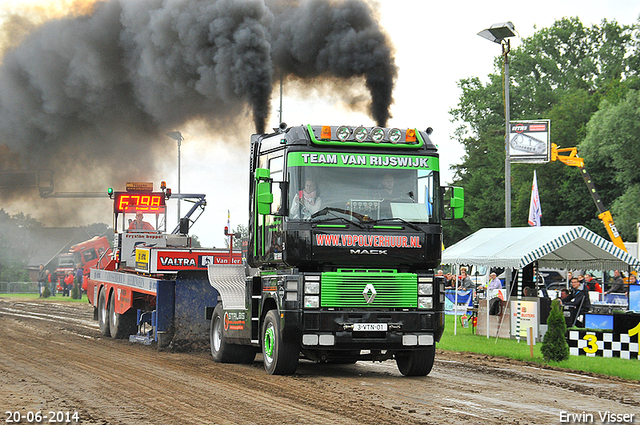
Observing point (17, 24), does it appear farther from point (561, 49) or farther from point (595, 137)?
point (561, 49)

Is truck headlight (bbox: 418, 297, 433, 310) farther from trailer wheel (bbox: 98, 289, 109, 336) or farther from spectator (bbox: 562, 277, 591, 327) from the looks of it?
trailer wheel (bbox: 98, 289, 109, 336)

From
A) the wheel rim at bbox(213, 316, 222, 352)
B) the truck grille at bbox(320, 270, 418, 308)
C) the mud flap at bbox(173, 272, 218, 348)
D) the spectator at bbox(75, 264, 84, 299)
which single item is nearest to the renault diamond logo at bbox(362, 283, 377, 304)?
the truck grille at bbox(320, 270, 418, 308)

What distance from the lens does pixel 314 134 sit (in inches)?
450

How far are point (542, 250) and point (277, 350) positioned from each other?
9.29 m

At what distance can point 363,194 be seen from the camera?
11.3m

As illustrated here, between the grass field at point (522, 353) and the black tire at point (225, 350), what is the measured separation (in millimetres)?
5118

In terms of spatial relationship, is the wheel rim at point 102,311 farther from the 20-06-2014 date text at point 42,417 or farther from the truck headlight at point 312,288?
the 20-06-2014 date text at point 42,417

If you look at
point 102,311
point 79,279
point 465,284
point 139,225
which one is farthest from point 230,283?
point 79,279

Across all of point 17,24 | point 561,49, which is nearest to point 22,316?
point 17,24

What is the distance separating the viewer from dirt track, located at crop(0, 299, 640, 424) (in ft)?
27.4

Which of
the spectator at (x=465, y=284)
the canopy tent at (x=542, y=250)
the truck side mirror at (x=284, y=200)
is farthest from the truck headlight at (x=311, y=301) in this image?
the spectator at (x=465, y=284)

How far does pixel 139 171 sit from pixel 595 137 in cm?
2975

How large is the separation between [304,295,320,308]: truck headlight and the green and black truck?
0.01m

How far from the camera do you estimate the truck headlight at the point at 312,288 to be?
1098 cm
